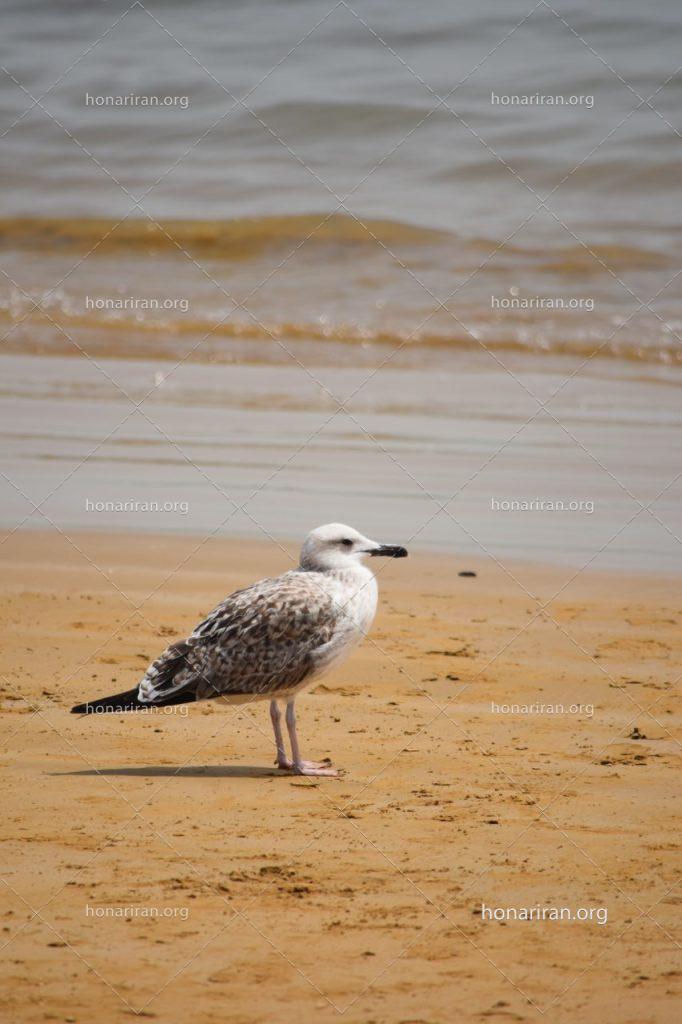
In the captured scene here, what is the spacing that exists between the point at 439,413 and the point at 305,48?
25968 millimetres

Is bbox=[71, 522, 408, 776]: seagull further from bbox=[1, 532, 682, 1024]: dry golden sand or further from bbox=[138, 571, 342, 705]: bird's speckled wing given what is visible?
bbox=[1, 532, 682, 1024]: dry golden sand

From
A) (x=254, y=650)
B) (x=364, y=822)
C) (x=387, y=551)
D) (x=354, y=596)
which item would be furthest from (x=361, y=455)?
(x=364, y=822)

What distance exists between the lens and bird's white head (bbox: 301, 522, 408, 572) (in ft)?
21.3

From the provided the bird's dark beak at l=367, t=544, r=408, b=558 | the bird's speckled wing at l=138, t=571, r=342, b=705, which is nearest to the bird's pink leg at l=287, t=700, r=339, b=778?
the bird's speckled wing at l=138, t=571, r=342, b=705

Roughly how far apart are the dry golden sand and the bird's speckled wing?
1.08 feet

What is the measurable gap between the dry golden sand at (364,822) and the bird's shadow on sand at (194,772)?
20 millimetres

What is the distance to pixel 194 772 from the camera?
19.4 ft

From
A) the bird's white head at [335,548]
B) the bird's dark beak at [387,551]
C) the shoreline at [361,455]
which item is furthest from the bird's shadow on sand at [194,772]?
the shoreline at [361,455]

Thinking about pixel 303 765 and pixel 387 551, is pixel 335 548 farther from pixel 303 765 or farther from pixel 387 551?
pixel 303 765

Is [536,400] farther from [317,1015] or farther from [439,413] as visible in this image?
[317,1015]

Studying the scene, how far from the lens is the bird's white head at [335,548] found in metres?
6.48

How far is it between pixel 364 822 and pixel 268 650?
1038 millimetres

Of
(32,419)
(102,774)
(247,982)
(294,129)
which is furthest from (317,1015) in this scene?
(294,129)

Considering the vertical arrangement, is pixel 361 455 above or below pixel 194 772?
above
